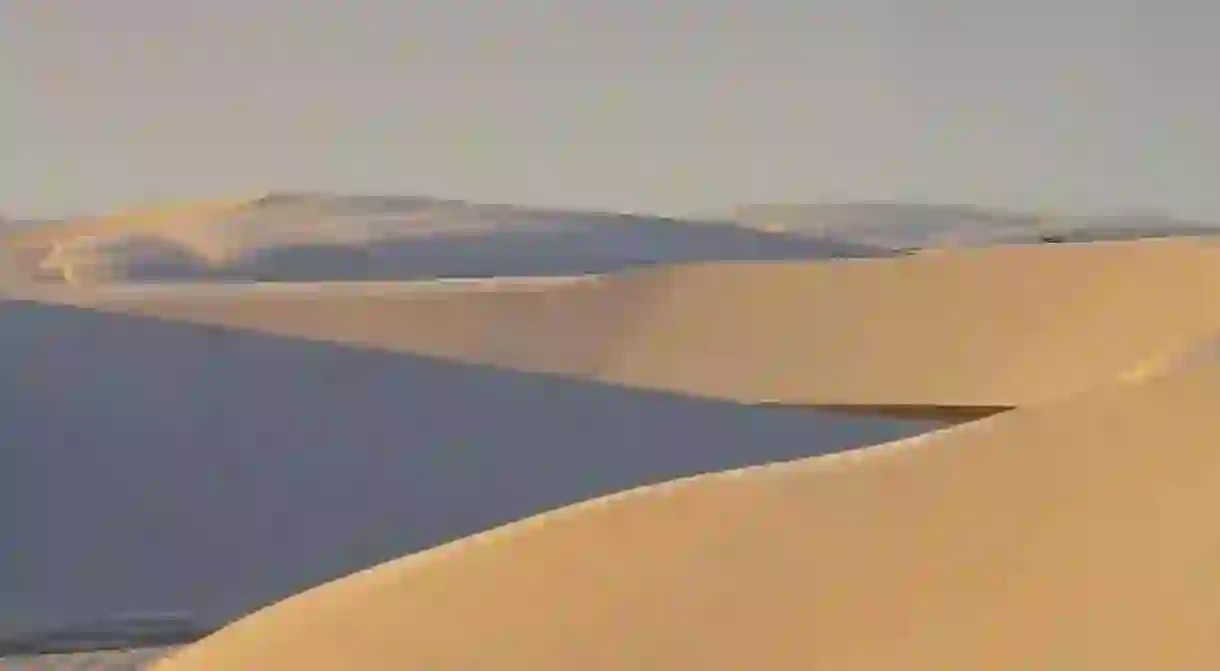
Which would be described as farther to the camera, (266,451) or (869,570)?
Answer: (266,451)

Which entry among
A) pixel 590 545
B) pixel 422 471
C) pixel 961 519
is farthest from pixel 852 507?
→ pixel 422 471

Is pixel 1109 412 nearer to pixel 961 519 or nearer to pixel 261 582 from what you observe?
pixel 961 519

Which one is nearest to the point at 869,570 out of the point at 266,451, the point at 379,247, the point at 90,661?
the point at 90,661

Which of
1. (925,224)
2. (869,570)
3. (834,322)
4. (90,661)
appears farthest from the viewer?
(925,224)

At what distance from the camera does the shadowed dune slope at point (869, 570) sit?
14.7ft

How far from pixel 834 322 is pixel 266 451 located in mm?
8020

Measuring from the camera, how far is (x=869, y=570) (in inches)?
191

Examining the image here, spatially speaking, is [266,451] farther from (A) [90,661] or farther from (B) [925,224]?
(B) [925,224]

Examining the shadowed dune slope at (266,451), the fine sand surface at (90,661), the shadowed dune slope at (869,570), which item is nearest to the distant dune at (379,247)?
the shadowed dune slope at (266,451)

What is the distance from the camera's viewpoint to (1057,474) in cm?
506

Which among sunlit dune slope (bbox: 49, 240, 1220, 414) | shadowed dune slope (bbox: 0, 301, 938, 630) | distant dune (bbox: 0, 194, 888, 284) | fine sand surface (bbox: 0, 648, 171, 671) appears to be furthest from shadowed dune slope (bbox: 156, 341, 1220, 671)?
distant dune (bbox: 0, 194, 888, 284)

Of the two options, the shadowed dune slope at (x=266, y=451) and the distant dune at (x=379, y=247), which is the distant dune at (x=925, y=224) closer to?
the distant dune at (x=379, y=247)

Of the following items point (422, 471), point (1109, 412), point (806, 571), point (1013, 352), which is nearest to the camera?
point (806, 571)

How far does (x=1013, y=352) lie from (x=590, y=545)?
15.0m
